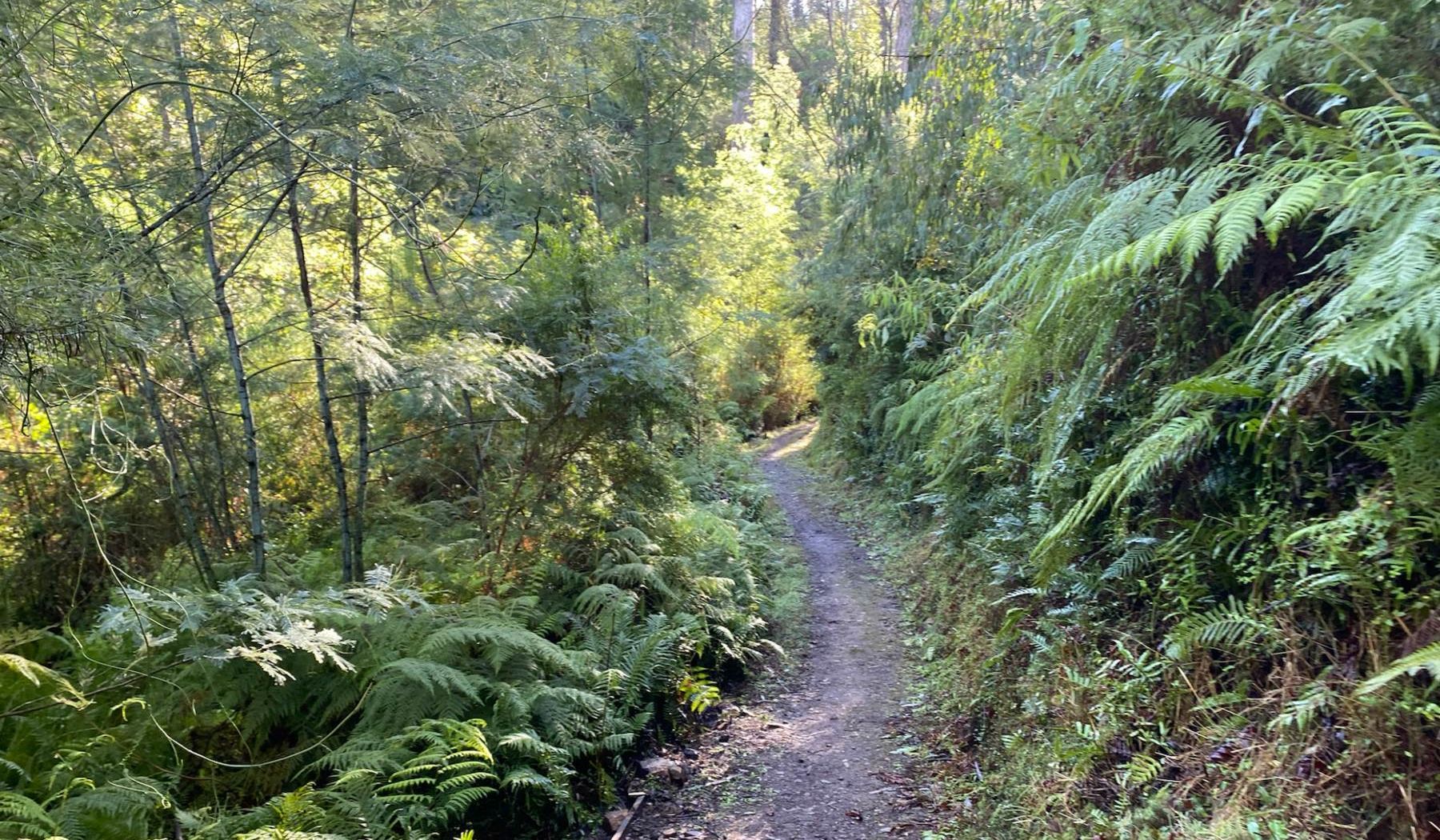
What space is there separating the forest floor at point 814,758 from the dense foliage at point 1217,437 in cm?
46

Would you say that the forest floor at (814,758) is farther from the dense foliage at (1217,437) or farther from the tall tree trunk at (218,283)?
the tall tree trunk at (218,283)

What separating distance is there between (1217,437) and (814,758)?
3.42m

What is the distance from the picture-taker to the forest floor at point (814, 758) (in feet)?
15.0

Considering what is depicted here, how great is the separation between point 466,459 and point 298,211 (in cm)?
263

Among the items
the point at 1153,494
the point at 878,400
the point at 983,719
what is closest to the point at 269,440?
the point at 983,719

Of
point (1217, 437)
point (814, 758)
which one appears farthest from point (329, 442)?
point (1217, 437)

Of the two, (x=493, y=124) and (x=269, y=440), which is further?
(x=269, y=440)

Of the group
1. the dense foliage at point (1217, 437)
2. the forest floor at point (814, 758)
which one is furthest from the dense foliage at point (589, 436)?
the forest floor at point (814, 758)

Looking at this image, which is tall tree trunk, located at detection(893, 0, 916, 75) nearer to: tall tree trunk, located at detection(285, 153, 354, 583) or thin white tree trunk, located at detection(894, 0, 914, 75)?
thin white tree trunk, located at detection(894, 0, 914, 75)

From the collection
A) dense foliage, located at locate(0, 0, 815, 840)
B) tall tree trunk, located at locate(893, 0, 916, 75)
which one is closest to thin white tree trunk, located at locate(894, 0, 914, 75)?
tall tree trunk, located at locate(893, 0, 916, 75)

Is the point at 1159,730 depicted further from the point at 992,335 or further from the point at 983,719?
the point at 992,335

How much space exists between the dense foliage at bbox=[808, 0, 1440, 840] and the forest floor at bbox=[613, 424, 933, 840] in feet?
1.50

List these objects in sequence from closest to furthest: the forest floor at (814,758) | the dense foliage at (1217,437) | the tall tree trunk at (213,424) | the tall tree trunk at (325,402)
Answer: the dense foliage at (1217,437), the forest floor at (814,758), the tall tree trunk at (213,424), the tall tree trunk at (325,402)

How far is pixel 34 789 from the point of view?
365 centimetres
